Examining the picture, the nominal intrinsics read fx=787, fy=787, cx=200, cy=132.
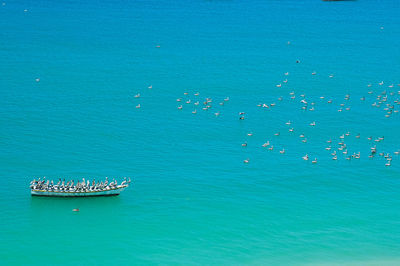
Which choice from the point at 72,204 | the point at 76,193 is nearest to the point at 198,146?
the point at 76,193

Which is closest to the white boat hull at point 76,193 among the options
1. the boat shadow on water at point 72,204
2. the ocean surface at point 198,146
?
the boat shadow on water at point 72,204

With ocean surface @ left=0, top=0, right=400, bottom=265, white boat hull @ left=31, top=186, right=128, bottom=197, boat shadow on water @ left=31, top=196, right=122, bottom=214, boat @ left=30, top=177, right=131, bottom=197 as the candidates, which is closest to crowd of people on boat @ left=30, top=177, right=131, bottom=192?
boat @ left=30, top=177, right=131, bottom=197

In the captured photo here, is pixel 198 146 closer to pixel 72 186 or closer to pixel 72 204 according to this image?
pixel 72 186

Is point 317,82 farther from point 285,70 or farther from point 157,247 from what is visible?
point 157,247

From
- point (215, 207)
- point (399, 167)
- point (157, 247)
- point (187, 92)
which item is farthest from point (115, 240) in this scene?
point (187, 92)

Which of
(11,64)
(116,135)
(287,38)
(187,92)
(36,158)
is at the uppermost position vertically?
(287,38)

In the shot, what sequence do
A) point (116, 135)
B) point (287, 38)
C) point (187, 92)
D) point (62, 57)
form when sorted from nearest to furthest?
point (116, 135)
point (187, 92)
point (62, 57)
point (287, 38)
